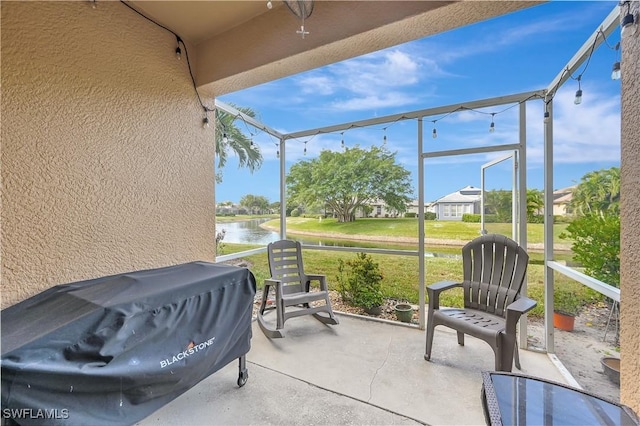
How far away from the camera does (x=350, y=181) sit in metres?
3.62

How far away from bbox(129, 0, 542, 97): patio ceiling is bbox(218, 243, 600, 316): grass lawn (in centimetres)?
195

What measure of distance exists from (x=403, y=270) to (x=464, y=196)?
1168 mm

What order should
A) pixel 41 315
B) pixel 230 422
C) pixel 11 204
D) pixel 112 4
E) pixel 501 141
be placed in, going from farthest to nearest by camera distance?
pixel 501 141 → pixel 112 4 → pixel 230 422 → pixel 11 204 → pixel 41 315

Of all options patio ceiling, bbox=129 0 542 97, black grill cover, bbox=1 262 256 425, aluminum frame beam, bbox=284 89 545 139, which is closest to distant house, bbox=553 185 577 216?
aluminum frame beam, bbox=284 89 545 139

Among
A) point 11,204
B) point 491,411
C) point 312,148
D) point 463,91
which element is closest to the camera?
point 491,411

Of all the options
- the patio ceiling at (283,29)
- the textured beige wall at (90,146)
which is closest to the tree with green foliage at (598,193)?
the patio ceiling at (283,29)

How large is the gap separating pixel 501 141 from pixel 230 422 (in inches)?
134

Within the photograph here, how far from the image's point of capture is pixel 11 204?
1377mm

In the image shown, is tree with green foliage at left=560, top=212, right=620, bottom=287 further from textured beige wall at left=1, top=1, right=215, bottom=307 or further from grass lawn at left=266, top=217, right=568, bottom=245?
textured beige wall at left=1, top=1, right=215, bottom=307

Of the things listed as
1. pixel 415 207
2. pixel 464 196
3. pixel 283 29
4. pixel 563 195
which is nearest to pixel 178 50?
pixel 283 29

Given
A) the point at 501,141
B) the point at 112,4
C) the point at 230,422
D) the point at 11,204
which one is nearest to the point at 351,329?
the point at 230,422

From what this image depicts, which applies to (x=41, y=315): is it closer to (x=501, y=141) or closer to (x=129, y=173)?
(x=129, y=173)

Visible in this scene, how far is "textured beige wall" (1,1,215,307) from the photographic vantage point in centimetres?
142

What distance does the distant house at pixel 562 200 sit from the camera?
7.24 ft
